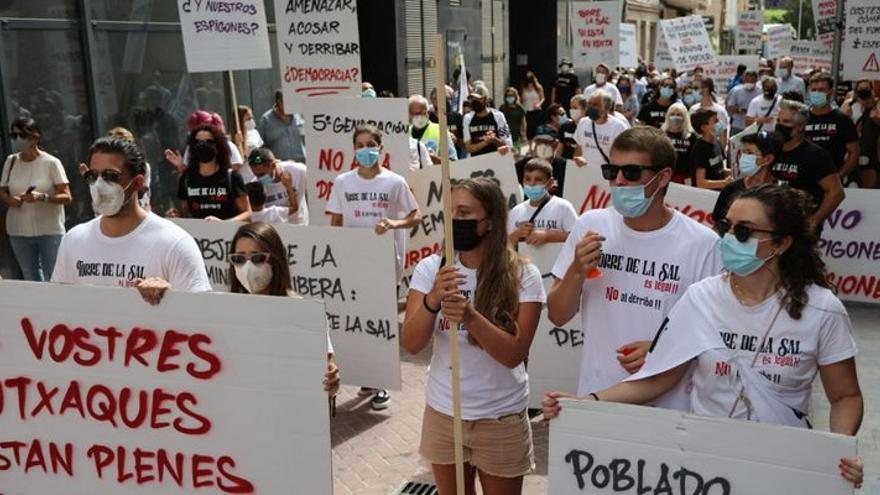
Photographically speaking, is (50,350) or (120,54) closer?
(50,350)

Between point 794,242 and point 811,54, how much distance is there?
13.9 metres

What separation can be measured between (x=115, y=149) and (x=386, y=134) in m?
3.90

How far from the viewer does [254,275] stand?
3732 mm

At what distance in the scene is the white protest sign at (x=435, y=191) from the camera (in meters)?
7.62

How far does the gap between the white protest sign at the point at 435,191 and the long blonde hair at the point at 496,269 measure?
4106mm

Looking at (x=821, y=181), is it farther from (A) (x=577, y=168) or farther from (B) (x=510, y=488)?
(B) (x=510, y=488)

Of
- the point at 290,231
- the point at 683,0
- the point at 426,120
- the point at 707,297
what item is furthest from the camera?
the point at 683,0

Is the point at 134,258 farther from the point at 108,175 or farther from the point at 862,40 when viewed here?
the point at 862,40

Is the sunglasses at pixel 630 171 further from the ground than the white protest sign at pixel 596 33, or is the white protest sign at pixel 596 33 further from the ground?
the white protest sign at pixel 596 33

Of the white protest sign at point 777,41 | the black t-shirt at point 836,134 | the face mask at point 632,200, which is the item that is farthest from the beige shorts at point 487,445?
the white protest sign at point 777,41

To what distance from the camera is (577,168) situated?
6645 mm

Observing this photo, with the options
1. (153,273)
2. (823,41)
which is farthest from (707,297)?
(823,41)

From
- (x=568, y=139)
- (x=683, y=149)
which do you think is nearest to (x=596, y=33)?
(x=568, y=139)

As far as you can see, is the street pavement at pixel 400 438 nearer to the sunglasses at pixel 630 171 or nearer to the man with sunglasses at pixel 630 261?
the man with sunglasses at pixel 630 261
